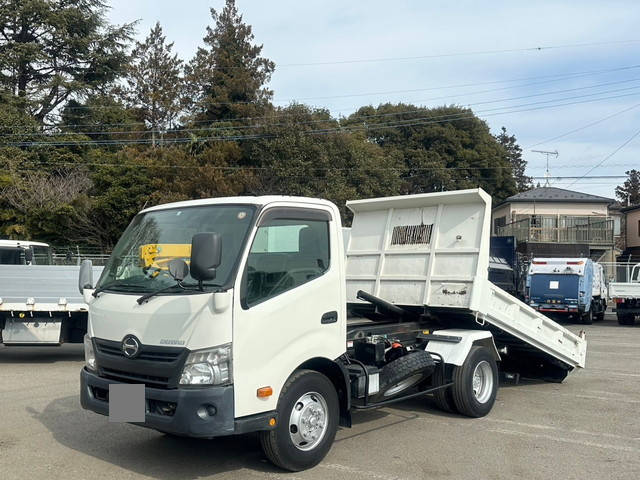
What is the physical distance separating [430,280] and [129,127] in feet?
115

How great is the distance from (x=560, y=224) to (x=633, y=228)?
32.9 ft

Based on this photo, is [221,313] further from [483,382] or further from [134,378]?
[483,382]

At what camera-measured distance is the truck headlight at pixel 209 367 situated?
4621 millimetres

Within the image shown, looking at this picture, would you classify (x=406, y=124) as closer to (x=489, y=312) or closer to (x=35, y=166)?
(x=35, y=166)

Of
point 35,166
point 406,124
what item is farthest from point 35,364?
point 406,124

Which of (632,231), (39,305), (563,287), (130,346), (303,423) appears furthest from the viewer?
(632,231)

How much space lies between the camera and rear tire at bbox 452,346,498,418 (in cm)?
709

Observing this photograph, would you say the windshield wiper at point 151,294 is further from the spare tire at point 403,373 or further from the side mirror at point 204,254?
the spare tire at point 403,373

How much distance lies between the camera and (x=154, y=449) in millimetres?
5934

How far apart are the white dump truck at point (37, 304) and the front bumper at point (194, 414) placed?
21.7ft

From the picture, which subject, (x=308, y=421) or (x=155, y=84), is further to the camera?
(x=155, y=84)

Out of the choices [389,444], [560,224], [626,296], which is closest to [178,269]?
[389,444]

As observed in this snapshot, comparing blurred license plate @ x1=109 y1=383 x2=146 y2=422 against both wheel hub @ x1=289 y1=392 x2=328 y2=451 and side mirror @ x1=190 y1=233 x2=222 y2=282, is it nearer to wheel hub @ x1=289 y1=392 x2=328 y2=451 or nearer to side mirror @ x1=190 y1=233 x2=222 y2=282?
side mirror @ x1=190 y1=233 x2=222 y2=282

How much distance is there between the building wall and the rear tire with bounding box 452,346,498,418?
45.8m
